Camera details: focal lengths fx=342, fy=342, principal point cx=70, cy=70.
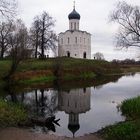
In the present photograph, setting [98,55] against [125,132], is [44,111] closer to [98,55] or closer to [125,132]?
[125,132]

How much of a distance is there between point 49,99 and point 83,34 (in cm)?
6394

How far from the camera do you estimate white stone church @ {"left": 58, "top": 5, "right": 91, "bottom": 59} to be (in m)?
91.3

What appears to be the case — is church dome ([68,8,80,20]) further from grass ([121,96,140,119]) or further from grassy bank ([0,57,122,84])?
grass ([121,96,140,119])

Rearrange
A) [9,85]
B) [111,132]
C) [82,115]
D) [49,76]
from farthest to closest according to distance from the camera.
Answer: [49,76], [9,85], [82,115], [111,132]

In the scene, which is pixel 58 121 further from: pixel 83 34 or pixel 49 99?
pixel 83 34

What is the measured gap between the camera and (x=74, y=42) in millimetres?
93125

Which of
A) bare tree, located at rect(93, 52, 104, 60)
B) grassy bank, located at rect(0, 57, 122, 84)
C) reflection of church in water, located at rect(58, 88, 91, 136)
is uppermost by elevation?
bare tree, located at rect(93, 52, 104, 60)

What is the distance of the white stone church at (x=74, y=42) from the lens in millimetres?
→ 91306

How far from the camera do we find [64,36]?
309 ft

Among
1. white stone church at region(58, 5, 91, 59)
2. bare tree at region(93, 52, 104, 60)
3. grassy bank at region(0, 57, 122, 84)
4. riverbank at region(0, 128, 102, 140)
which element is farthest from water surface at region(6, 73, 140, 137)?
bare tree at region(93, 52, 104, 60)

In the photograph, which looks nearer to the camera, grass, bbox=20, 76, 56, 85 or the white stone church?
grass, bbox=20, 76, 56, 85

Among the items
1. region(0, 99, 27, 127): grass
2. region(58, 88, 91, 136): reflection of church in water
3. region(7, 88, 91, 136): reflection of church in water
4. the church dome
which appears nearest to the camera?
region(0, 99, 27, 127): grass

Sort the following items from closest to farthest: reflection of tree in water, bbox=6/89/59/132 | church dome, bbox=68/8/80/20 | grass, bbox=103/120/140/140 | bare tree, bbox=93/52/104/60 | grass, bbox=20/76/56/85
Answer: grass, bbox=103/120/140/140
reflection of tree in water, bbox=6/89/59/132
grass, bbox=20/76/56/85
church dome, bbox=68/8/80/20
bare tree, bbox=93/52/104/60

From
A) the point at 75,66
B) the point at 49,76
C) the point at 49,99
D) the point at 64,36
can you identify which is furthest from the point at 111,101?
the point at 64,36
